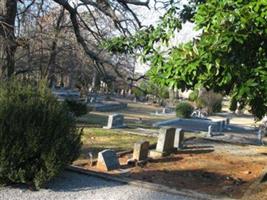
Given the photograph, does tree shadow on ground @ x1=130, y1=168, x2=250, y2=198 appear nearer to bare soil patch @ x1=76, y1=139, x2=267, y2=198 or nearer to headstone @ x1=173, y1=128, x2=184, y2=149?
bare soil patch @ x1=76, y1=139, x2=267, y2=198

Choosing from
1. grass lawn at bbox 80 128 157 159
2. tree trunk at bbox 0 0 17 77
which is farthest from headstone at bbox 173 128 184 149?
tree trunk at bbox 0 0 17 77

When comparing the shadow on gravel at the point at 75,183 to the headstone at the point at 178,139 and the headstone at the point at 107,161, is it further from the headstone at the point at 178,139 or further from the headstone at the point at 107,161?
the headstone at the point at 178,139

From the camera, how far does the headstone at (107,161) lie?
958 cm

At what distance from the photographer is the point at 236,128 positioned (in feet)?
104

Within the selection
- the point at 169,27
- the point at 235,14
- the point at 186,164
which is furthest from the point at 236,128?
the point at 235,14

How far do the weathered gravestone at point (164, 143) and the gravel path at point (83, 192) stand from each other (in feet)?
14.6

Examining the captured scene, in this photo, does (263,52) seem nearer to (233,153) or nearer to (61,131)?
(61,131)

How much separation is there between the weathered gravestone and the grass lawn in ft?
4.03

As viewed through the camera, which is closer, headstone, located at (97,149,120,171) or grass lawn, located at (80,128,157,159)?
headstone, located at (97,149,120,171)

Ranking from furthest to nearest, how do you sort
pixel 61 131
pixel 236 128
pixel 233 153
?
pixel 236 128 < pixel 233 153 < pixel 61 131

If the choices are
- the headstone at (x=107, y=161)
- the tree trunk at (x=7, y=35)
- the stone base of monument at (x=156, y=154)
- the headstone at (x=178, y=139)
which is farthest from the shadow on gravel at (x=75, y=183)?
the tree trunk at (x=7, y=35)

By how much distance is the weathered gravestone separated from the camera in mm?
12281

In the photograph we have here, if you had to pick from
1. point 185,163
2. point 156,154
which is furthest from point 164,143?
point 185,163

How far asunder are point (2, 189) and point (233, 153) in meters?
8.22
